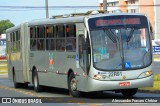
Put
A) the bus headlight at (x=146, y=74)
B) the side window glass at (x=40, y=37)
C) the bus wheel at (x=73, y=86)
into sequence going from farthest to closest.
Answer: the side window glass at (x=40, y=37)
the bus wheel at (x=73, y=86)
the bus headlight at (x=146, y=74)

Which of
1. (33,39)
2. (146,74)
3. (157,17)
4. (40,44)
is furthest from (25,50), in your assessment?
(157,17)

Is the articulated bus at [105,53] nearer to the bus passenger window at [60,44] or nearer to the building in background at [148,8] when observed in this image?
the bus passenger window at [60,44]

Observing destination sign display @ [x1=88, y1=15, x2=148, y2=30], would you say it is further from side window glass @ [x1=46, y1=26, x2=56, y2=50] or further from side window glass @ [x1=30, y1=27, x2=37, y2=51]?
side window glass @ [x1=30, y1=27, x2=37, y2=51]

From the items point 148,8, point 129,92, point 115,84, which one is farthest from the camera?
point 148,8

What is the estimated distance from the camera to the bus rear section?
2062 centimetres

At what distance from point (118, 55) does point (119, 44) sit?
38 cm

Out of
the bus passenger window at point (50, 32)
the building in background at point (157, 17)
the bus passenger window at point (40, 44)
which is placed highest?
the bus passenger window at point (50, 32)

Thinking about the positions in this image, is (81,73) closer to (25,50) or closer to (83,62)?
(83,62)

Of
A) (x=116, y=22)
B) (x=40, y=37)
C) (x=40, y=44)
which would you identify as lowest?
(x=40, y=44)

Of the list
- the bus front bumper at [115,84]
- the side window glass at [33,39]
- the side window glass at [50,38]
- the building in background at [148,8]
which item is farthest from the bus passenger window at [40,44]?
the building in background at [148,8]

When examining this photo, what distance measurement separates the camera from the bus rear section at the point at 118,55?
2062cm

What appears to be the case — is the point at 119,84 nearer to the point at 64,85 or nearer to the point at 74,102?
the point at 74,102

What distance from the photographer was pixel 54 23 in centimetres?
2436

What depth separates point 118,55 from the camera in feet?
68.2
